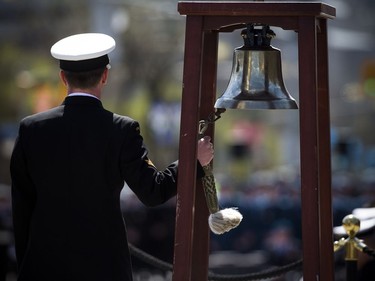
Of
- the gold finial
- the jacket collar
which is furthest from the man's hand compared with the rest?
the gold finial

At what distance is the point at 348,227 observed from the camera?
17.6 feet

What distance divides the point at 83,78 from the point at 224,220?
82 centimetres

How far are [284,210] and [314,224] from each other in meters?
12.8

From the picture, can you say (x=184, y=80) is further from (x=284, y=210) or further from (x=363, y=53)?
(x=363, y=53)

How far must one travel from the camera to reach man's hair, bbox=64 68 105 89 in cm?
419

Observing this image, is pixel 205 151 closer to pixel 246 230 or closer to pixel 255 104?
pixel 255 104

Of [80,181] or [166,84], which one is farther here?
[166,84]

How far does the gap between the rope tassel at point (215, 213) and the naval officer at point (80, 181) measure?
3.3 inches

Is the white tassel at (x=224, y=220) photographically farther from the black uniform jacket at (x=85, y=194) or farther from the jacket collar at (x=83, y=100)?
the jacket collar at (x=83, y=100)

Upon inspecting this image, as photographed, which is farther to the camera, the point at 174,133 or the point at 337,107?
the point at 337,107

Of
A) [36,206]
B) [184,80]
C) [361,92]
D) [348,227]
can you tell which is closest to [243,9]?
[184,80]

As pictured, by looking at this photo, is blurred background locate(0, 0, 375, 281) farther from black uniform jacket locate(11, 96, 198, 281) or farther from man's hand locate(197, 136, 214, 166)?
black uniform jacket locate(11, 96, 198, 281)

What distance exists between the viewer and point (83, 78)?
165 inches

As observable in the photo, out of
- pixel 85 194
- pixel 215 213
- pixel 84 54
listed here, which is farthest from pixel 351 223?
pixel 84 54
